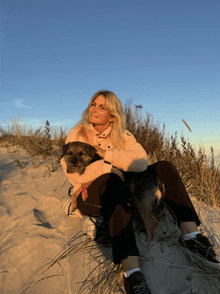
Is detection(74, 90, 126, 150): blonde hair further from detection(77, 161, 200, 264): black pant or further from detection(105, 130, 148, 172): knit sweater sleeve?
detection(77, 161, 200, 264): black pant

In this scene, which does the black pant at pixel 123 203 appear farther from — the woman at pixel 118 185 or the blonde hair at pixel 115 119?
the blonde hair at pixel 115 119

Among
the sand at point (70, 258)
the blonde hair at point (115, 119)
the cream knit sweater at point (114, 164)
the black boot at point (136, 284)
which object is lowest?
the sand at point (70, 258)

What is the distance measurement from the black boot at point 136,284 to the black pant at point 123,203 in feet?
0.52

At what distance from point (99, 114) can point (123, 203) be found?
140 centimetres

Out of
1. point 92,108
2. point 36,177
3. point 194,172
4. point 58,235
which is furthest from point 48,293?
point 194,172

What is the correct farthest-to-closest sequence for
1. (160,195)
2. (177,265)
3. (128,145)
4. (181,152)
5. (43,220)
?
(181,152), (128,145), (43,220), (160,195), (177,265)

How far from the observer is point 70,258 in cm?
207

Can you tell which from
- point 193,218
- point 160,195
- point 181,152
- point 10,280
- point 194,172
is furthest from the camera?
point 181,152

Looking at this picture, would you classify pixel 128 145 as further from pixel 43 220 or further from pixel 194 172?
pixel 194 172

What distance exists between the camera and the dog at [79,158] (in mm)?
2701

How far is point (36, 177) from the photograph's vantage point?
438cm

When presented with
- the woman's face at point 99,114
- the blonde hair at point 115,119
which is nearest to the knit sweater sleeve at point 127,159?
the blonde hair at point 115,119

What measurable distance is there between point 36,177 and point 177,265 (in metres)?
3.28

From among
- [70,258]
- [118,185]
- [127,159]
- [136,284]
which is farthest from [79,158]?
[136,284]
